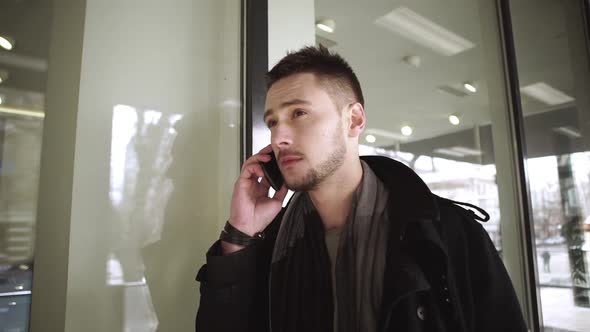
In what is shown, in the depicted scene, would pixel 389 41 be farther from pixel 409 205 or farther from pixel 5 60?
pixel 5 60

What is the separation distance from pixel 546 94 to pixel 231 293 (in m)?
2.55

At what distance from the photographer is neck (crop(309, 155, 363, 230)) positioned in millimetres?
1211

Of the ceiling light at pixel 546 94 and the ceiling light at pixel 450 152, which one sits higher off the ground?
the ceiling light at pixel 546 94

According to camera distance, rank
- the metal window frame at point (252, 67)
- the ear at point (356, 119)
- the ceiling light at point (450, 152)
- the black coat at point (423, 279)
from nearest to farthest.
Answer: the black coat at point (423, 279)
the ear at point (356, 119)
the metal window frame at point (252, 67)
the ceiling light at point (450, 152)

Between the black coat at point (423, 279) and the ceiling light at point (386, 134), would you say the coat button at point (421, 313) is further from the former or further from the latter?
the ceiling light at point (386, 134)

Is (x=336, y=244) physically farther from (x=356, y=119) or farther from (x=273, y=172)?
(x=356, y=119)

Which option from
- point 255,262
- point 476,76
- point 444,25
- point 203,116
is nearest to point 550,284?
point 476,76

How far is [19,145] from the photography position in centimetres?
111

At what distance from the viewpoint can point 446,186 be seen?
7.32 ft

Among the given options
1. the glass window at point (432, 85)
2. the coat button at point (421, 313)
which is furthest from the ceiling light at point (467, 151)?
the coat button at point (421, 313)

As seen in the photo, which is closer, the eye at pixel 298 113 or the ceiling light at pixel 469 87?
the eye at pixel 298 113

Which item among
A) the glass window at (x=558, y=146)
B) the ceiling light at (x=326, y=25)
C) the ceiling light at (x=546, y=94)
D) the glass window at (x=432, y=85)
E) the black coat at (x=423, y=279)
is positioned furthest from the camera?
the ceiling light at (x=546, y=94)

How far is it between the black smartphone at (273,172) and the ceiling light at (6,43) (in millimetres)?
816

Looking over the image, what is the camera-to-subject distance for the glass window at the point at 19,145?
1064mm
